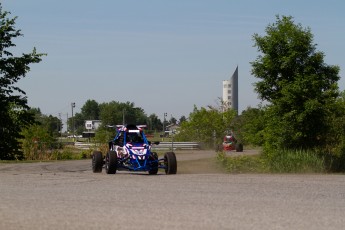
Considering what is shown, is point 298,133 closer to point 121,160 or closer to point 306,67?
point 306,67

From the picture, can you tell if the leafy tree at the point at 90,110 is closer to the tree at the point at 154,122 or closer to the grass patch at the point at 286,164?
the tree at the point at 154,122

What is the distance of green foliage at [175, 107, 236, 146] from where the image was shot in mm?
71750

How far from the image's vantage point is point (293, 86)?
2536 centimetres

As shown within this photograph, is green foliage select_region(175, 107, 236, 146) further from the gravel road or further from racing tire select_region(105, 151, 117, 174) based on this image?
the gravel road

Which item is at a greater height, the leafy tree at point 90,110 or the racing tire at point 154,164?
the leafy tree at point 90,110

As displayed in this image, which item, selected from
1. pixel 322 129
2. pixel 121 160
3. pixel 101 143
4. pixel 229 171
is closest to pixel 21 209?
pixel 121 160

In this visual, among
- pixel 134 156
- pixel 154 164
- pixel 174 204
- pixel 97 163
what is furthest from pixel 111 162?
pixel 174 204

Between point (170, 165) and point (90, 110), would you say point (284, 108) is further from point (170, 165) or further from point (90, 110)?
point (90, 110)

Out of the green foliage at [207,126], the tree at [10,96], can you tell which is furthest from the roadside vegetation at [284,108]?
the green foliage at [207,126]

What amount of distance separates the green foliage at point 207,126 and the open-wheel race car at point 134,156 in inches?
1870

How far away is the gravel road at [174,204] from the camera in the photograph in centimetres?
991

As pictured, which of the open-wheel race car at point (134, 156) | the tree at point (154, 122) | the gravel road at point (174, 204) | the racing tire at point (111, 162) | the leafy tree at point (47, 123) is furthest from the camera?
the tree at point (154, 122)

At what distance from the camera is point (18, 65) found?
2555 centimetres

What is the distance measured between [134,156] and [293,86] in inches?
295
